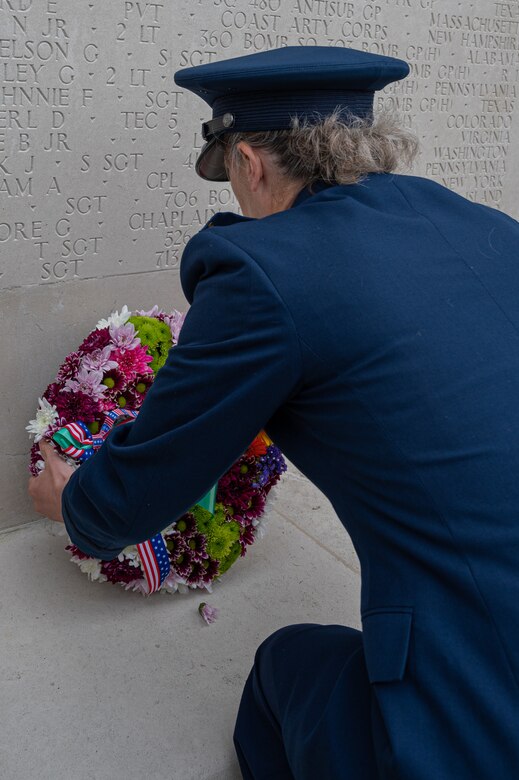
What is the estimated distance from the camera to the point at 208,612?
3.02 metres

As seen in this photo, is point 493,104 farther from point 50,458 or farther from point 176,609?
point 50,458

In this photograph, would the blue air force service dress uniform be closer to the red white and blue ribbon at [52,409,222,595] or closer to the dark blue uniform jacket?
the dark blue uniform jacket

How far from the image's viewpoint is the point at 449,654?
60.3 inches

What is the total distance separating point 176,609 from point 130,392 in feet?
2.51

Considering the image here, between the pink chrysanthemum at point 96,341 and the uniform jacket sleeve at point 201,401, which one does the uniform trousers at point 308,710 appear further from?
the pink chrysanthemum at point 96,341

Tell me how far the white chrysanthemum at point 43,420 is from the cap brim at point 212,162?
1.32m

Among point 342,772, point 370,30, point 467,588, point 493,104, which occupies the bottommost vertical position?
point 342,772

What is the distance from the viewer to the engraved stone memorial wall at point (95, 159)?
3.20 m

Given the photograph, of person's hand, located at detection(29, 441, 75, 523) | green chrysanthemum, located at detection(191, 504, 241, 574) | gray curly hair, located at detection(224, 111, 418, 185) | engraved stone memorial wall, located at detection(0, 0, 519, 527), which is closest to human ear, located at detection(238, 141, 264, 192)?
gray curly hair, located at detection(224, 111, 418, 185)

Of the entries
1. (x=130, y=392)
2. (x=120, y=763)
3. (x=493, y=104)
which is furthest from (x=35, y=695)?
(x=493, y=104)

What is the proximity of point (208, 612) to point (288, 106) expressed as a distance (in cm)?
180

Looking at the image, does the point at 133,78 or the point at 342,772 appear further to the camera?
the point at 133,78

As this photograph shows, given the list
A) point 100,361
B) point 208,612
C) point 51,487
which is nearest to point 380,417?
point 51,487

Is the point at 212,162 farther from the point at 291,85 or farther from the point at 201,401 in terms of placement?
the point at 201,401
